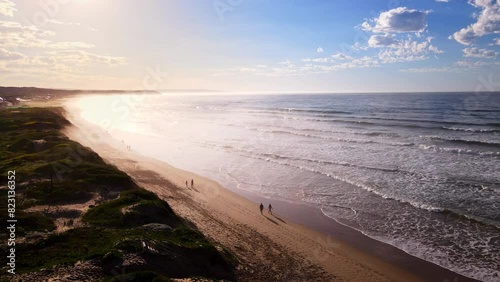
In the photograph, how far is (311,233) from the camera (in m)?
21.8

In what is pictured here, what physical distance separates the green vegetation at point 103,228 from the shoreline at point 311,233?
3449 millimetres

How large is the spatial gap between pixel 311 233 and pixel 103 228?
12560mm

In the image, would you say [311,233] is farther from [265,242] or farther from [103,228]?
[103,228]

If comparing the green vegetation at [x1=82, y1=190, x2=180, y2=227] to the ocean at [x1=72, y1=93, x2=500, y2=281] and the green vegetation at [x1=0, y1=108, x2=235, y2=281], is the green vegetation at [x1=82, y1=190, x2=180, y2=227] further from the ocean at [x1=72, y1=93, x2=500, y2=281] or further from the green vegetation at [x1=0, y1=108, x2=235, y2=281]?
the ocean at [x1=72, y1=93, x2=500, y2=281]

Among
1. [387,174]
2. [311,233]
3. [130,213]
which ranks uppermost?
[130,213]

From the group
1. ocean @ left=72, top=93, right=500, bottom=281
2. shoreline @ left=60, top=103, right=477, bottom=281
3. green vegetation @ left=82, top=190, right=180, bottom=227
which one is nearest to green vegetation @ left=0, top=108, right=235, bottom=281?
green vegetation @ left=82, top=190, right=180, bottom=227

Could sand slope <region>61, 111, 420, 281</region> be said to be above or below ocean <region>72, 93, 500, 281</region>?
below

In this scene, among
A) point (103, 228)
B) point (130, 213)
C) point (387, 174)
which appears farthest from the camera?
point (387, 174)

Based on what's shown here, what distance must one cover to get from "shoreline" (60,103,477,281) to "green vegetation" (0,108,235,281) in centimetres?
345

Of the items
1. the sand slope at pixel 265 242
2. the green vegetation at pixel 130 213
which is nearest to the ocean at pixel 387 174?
the sand slope at pixel 265 242

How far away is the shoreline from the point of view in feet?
56.3

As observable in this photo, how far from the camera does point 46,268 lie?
12.1 m

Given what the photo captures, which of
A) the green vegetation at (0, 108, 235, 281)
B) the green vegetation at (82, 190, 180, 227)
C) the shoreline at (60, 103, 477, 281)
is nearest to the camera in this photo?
the green vegetation at (0, 108, 235, 281)

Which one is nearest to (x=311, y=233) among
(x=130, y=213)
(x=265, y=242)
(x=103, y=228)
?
(x=265, y=242)
